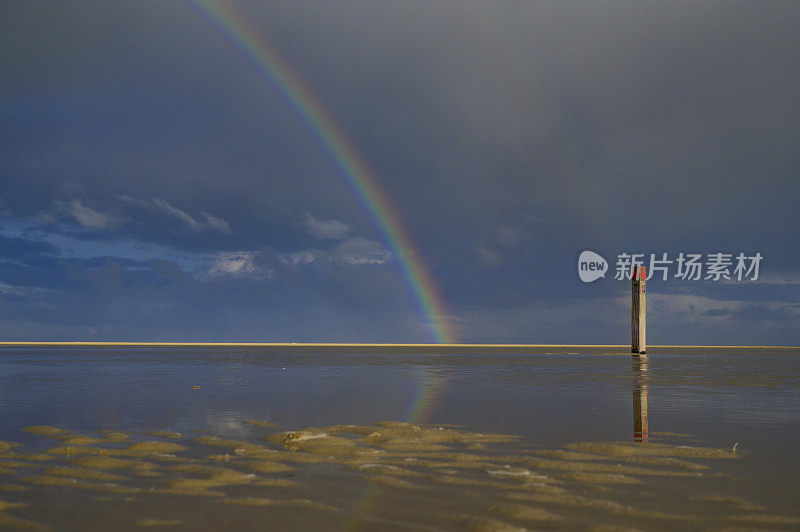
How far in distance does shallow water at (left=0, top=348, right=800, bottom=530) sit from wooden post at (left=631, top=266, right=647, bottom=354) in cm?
2875

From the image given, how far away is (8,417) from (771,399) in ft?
71.3

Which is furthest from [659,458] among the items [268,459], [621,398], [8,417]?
[8,417]

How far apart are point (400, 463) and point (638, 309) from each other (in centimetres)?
4373

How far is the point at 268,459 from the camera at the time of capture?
10.5 m

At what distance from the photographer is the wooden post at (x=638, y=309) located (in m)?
48.7

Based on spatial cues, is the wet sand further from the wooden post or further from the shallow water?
the wooden post

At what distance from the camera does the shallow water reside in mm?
7027

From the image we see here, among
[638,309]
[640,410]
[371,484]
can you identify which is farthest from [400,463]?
[638,309]

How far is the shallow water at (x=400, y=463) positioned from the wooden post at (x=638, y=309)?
1132 inches

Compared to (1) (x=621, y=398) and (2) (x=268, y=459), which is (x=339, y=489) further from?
(1) (x=621, y=398)

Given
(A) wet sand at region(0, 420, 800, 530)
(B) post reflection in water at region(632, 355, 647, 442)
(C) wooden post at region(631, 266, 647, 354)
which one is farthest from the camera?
(C) wooden post at region(631, 266, 647, 354)

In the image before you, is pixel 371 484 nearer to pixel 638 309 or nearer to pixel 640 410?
pixel 640 410

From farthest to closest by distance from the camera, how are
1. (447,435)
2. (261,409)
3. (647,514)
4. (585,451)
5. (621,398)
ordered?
(621,398) < (261,409) < (447,435) < (585,451) < (647,514)

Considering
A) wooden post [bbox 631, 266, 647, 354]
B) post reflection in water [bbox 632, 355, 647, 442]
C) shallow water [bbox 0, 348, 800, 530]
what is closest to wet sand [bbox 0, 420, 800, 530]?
shallow water [bbox 0, 348, 800, 530]
